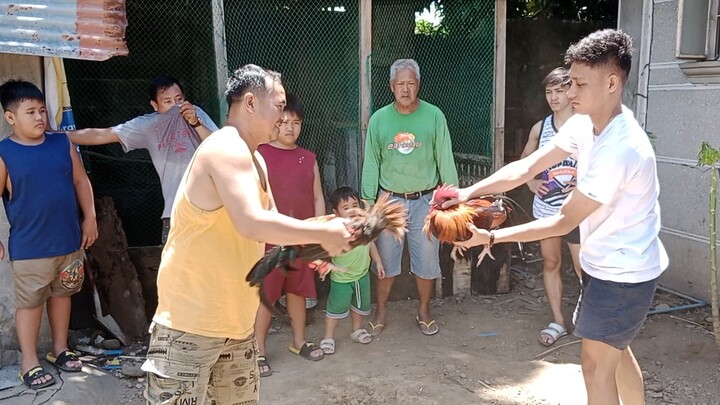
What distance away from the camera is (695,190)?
234 inches

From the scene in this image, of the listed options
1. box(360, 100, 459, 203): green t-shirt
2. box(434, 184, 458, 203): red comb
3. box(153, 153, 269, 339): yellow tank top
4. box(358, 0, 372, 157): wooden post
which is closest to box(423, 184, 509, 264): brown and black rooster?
box(434, 184, 458, 203): red comb

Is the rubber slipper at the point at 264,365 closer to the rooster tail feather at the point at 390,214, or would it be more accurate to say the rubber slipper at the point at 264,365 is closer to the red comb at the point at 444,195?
the red comb at the point at 444,195

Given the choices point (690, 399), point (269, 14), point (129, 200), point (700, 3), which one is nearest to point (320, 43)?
point (269, 14)

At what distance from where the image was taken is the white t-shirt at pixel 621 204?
285 centimetres

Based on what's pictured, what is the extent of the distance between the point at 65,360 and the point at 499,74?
14.8 ft

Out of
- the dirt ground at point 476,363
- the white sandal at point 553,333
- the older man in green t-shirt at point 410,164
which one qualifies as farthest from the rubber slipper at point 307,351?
the white sandal at point 553,333

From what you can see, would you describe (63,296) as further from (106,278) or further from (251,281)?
(251,281)

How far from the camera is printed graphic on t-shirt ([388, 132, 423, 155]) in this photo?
5.30 meters

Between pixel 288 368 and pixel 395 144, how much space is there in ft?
Result: 6.55

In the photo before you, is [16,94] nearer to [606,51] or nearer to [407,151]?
[407,151]

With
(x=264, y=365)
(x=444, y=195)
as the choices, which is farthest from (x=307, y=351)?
(x=444, y=195)

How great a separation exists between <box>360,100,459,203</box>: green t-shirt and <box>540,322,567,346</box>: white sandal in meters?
1.45

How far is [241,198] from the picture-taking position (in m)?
2.37

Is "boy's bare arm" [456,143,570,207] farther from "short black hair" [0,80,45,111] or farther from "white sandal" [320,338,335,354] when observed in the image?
"short black hair" [0,80,45,111]
